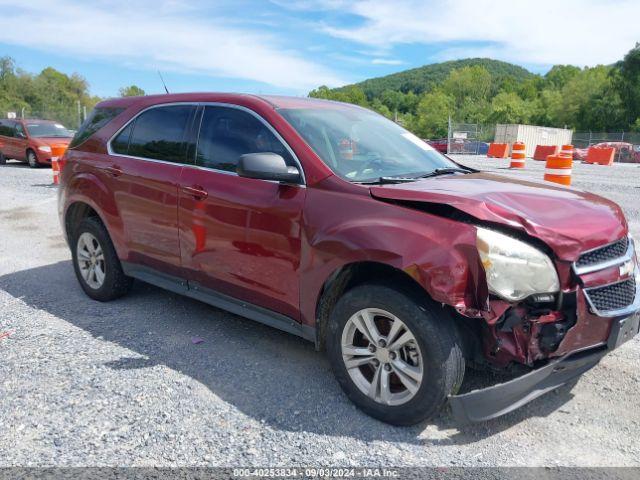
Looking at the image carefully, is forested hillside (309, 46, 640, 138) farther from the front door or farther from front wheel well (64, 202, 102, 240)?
the front door

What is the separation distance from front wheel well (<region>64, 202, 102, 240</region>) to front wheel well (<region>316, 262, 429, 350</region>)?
2.90m

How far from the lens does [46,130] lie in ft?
64.1

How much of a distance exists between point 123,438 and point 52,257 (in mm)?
4671

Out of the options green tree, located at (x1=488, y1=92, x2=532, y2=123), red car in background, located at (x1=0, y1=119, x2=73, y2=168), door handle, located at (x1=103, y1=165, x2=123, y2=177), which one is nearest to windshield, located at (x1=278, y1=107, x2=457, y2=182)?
door handle, located at (x1=103, y1=165, x2=123, y2=177)

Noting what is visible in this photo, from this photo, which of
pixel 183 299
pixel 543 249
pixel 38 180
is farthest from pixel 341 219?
pixel 38 180

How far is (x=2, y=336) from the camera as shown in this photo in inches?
170

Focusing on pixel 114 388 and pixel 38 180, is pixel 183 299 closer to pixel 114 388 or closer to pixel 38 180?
pixel 114 388

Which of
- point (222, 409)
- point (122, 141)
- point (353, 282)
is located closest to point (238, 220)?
point (353, 282)

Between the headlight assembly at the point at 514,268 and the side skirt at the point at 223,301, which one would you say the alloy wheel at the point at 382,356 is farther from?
the headlight assembly at the point at 514,268

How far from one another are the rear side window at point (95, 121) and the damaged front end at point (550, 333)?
383 cm

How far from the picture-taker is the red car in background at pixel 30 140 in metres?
18.4

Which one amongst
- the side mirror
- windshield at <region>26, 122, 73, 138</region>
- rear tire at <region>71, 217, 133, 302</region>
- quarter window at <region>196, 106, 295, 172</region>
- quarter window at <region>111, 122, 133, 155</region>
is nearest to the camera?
the side mirror

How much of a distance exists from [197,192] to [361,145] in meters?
1.24

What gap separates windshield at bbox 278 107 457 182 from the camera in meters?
3.58
